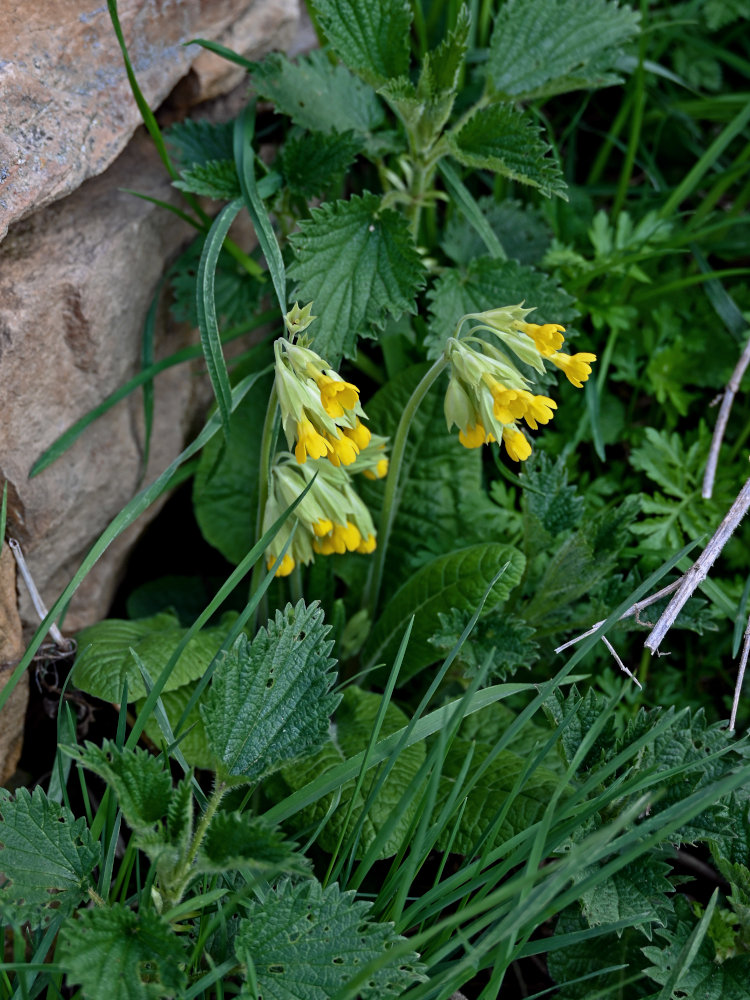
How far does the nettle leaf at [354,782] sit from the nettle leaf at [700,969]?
527 millimetres

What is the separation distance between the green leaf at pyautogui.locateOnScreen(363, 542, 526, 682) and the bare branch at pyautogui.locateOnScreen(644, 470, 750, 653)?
0.35 meters

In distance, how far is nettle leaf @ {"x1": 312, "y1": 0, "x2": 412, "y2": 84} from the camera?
2.24 meters

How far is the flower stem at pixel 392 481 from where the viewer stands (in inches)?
78.1

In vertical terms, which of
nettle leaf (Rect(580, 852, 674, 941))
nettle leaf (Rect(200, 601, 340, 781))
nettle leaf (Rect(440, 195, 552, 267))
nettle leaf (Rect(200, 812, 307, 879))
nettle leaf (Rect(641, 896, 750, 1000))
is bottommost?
nettle leaf (Rect(641, 896, 750, 1000))

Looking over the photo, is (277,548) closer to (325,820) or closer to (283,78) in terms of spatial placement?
(325,820)

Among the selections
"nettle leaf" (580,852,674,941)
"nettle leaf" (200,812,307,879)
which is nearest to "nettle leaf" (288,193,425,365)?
"nettle leaf" (200,812,307,879)

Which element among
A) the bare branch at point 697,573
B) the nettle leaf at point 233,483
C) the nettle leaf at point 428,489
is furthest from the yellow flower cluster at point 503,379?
the nettle leaf at point 233,483

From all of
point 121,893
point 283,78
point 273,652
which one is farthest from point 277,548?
point 283,78

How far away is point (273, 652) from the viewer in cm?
166

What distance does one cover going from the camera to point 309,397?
5.99 ft

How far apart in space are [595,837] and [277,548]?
1.02 metres

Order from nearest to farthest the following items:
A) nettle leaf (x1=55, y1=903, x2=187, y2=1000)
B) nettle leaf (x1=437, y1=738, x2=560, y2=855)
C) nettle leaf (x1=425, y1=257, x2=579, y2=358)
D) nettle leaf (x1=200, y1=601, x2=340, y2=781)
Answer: nettle leaf (x1=55, y1=903, x2=187, y2=1000), nettle leaf (x1=200, y1=601, x2=340, y2=781), nettle leaf (x1=437, y1=738, x2=560, y2=855), nettle leaf (x1=425, y1=257, x2=579, y2=358)

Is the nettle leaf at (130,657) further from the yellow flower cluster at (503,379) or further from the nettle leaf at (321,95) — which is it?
the nettle leaf at (321,95)

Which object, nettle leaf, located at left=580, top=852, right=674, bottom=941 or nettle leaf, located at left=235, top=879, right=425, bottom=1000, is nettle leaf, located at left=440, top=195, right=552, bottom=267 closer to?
nettle leaf, located at left=580, top=852, right=674, bottom=941
